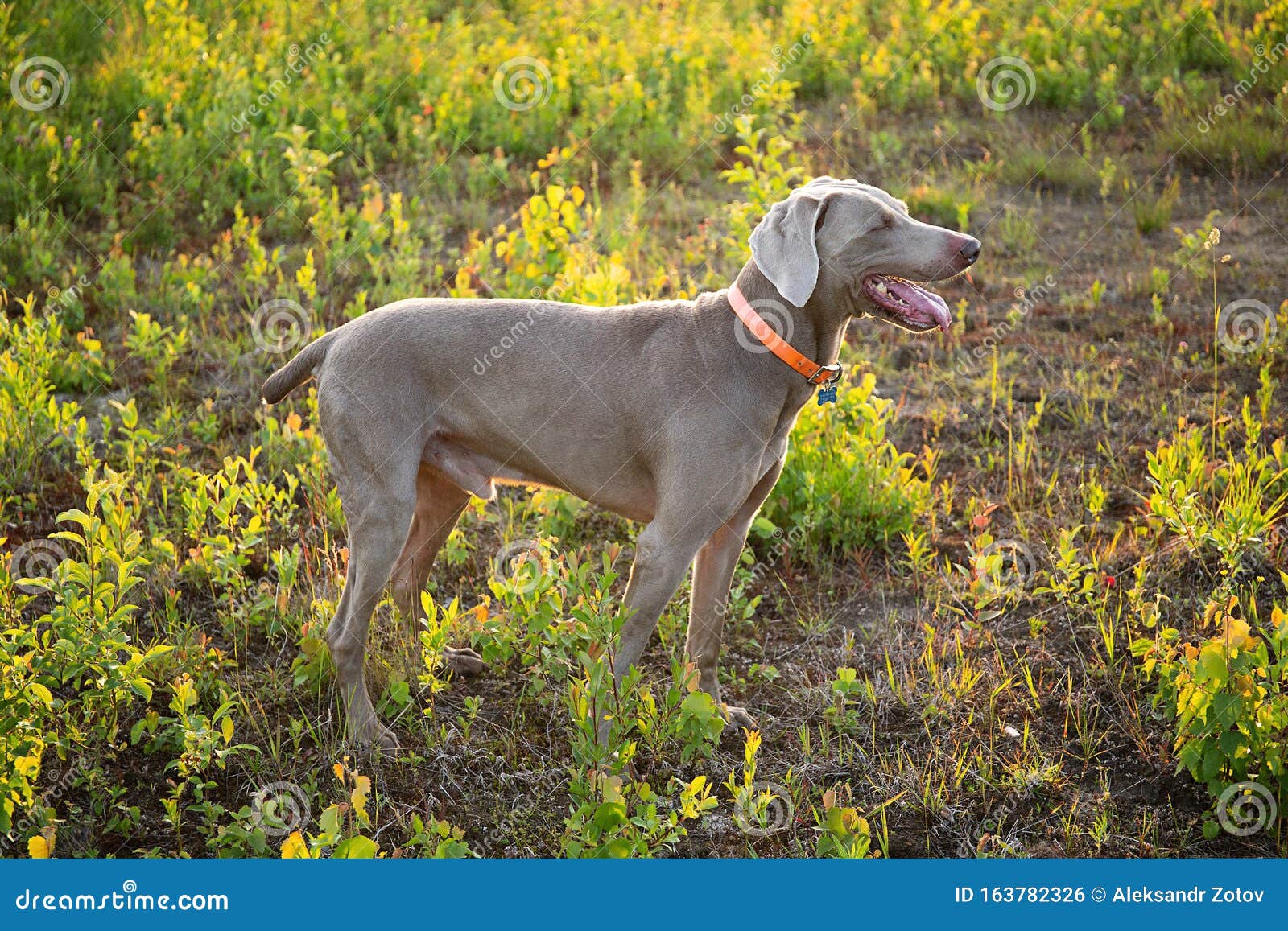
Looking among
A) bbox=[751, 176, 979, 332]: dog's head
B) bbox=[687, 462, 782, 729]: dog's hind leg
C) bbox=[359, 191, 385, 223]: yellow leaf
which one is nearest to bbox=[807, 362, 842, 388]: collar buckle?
bbox=[751, 176, 979, 332]: dog's head

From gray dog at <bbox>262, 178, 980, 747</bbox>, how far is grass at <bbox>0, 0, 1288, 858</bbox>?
34cm

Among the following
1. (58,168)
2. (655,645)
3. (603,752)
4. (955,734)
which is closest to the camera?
(603,752)

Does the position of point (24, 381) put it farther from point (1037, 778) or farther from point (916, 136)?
point (916, 136)

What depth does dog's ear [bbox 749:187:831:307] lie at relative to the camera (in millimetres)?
3482

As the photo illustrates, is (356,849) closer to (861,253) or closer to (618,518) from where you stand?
(861,253)

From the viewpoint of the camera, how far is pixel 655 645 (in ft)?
14.6

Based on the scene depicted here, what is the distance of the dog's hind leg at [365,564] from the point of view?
3.73 meters

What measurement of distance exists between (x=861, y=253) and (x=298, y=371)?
189 cm

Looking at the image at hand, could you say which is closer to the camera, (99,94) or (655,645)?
(655,645)

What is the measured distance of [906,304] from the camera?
11.7 ft

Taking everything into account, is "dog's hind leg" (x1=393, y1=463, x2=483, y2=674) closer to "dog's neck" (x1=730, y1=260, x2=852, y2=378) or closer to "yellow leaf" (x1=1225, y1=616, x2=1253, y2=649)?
"dog's neck" (x1=730, y1=260, x2=852, y2=378)

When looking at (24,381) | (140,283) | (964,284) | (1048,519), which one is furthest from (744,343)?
(140,283)

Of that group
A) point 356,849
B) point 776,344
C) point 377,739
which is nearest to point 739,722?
point 377,739

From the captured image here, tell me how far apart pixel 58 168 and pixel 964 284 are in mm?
5602
